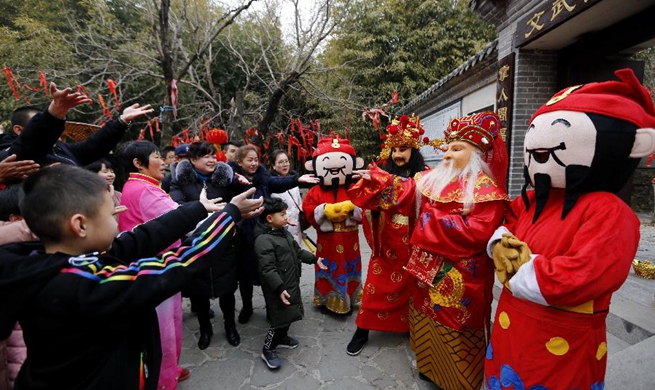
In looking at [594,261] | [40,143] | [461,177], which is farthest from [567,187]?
[40,143]

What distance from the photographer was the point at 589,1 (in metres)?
3.51

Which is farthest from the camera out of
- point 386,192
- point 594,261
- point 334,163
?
point 334,163

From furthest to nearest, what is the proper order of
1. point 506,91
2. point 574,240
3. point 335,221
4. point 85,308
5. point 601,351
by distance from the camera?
point 506,91
point 335,221
point 601,351
point 574,240
point 85,308

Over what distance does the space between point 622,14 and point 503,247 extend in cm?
370

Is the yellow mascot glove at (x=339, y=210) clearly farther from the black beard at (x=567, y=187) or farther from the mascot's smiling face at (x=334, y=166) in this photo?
the black beard at (x=567, y=187)

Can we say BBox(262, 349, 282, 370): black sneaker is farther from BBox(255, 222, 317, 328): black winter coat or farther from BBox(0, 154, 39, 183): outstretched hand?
BBox(0, 154, 39, 183): outstretched hand

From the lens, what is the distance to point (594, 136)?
1.65m

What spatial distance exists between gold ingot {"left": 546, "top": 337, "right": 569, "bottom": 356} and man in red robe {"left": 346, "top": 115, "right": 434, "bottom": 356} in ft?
5.09

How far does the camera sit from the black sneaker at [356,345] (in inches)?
131

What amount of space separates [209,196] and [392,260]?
1931 millimetres

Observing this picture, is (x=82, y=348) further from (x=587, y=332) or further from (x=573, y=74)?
(x=573, y=74)

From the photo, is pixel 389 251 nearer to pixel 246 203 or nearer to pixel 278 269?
pixel 278 269

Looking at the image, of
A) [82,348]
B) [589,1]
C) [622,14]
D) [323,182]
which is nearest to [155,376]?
[82,348]

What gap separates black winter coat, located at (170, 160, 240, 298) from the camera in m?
3.41
